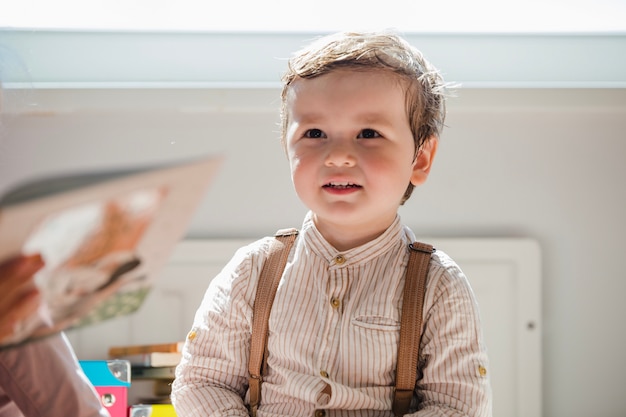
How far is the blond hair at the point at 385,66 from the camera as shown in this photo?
81cm

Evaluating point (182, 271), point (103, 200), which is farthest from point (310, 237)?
point (103, 200)

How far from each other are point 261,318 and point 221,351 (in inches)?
2.2

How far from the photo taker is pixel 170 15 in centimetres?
126

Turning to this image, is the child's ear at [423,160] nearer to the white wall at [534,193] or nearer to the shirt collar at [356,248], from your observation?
the shirt collar at [356,248]

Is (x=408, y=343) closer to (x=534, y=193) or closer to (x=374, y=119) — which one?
(x=374, y=119)

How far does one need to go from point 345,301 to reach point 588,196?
65 centimetres

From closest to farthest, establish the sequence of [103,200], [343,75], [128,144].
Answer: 1. [103,200]
2. [343,75]
3. [128,144]

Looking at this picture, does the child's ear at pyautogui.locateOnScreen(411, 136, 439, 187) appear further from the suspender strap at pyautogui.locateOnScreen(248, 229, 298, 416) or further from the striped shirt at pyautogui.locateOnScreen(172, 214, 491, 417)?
the suspender strap at pyautogui.locateOnScreen(248, 229, 298, 416)

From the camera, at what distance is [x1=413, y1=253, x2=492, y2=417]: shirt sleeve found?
778mm

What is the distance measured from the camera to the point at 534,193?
1.31m

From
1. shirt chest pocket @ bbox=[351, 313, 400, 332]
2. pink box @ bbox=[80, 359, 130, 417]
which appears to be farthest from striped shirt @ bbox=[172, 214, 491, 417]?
pink box @ bbox=[80, 359, 130, 417]

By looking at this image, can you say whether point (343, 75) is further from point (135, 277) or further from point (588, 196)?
point (588, 196)

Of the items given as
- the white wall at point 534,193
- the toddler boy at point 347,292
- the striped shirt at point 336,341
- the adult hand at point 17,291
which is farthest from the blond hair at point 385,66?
the adult hand at point 17,291

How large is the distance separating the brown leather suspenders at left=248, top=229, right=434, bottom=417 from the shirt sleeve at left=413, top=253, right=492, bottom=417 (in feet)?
0.04
